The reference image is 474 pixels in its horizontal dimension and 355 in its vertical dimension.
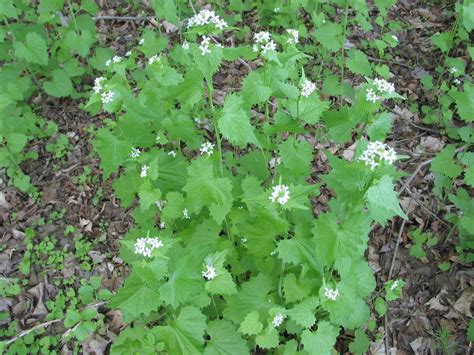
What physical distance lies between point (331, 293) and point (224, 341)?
0.72m

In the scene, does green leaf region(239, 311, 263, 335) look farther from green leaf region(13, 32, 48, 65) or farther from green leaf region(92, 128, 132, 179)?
green leaf region(13, 32, 48, 65)

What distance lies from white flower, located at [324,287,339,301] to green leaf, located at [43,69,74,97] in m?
3.38

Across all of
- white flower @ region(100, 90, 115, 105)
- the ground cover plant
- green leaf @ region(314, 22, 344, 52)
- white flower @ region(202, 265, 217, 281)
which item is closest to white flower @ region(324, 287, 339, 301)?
the ground cover plant

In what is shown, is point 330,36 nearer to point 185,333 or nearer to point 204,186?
point 204,186

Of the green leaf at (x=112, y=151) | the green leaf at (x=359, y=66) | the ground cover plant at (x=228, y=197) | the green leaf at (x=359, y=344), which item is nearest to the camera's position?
the ground cover plant at (x=228, y=197)

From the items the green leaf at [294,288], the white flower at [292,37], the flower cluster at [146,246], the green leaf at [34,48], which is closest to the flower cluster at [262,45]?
the white flower at [292,37]

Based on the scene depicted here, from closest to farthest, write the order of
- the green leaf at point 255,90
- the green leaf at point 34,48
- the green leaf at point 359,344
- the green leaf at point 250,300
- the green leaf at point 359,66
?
the green leaf at point 255,90
the green leaf at point 250,300
the green leaf at point 359,344
the green leaf at point 359,66
the green leaf at point 34,48

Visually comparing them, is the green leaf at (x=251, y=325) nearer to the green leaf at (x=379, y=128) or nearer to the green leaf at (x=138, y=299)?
the green leaf at (x=138, y=299)

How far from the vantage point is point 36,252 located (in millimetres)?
3822

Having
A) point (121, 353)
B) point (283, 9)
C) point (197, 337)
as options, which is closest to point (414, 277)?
point (197, 337)

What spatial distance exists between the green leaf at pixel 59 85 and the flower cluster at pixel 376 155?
3518 millimetres

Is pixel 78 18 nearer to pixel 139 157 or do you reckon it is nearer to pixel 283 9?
pixel 283 9

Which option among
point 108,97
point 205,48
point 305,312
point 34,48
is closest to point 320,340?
point 305,312

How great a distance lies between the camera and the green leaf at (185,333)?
7.79ft
